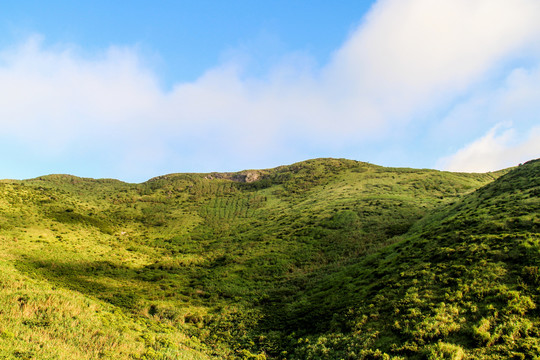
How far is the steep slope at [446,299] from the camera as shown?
16062mm

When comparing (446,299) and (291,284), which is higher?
(446,299)

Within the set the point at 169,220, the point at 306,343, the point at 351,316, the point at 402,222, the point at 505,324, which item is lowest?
the point at 306,343

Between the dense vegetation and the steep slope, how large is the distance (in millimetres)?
124

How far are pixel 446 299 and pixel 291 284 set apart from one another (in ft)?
88.7

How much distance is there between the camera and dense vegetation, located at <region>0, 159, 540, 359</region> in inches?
655

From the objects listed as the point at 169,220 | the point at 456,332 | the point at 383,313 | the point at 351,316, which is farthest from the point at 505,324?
the point at 169,220

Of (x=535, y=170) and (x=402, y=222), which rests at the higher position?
(x=535, y=170)

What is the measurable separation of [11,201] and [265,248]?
76.6 metres

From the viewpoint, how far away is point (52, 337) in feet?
48.7

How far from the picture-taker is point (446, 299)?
2086cm

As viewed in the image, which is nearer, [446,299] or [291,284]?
[446,299]

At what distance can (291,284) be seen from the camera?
4438 centimetres

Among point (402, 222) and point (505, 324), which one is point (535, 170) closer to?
point (402, 222)

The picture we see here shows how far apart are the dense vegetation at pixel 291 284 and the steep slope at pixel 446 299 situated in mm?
124
